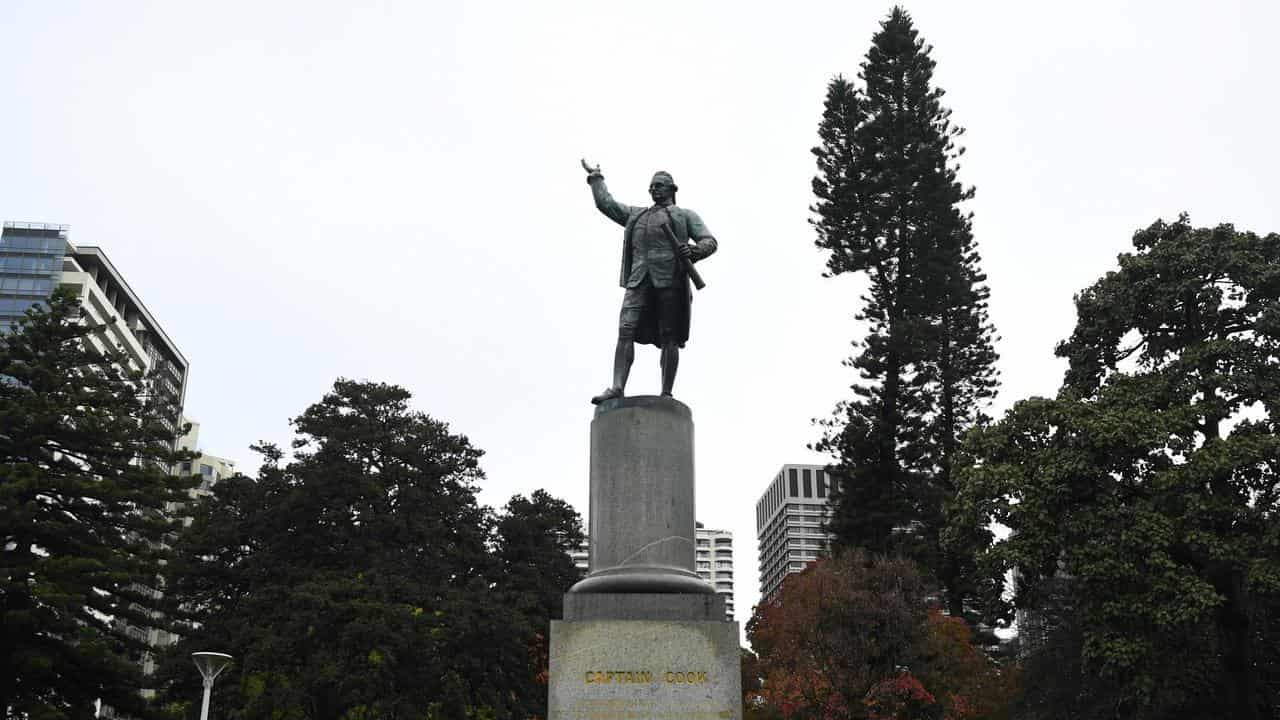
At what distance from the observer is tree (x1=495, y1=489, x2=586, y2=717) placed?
39.4m

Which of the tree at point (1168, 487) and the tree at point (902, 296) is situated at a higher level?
the tree at point (902, 296)

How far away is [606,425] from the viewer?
10.9 meters

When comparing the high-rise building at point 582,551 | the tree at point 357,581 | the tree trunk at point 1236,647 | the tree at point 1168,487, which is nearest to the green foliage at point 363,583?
the tree at point 357,581

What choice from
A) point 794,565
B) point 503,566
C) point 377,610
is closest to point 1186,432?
point 377,610

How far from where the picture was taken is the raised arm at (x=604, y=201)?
40.7 ft

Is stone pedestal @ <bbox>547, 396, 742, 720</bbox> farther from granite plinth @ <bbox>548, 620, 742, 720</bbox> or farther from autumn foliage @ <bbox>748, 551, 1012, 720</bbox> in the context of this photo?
autumn foliage @ <bbox>748, 551, 1012, 720</bbox>

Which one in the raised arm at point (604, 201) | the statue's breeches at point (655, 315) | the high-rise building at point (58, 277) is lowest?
the statue's breeches at point (655, 315)

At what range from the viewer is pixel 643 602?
1013 cm

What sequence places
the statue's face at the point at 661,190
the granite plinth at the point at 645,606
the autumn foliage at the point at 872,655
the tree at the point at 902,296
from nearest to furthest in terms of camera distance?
the granite plinth at the point at 645,606 < the statue's face at the point at 661,190 < the autumn foliage at the point at 872,655 < the tree at the point at 902,296

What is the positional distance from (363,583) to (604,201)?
81.2ft

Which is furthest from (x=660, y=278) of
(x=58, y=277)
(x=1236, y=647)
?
(x=58, y=277)

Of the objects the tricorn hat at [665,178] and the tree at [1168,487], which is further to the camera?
the tree at [1168,487]

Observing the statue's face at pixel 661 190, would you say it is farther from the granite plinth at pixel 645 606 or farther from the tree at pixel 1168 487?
the tree at pixel 1168 487

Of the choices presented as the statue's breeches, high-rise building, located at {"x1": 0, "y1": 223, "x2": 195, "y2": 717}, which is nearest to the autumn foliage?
the statue's breeches
